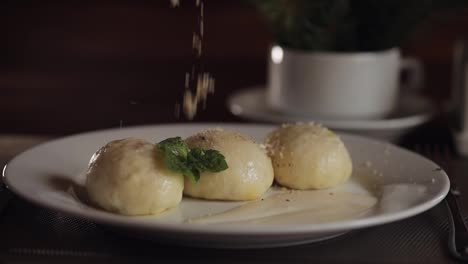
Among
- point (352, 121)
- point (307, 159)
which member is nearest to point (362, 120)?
point (352, 121)

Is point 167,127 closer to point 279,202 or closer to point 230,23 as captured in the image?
point 279,202

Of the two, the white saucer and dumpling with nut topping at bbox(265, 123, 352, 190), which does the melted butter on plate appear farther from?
the white saucer

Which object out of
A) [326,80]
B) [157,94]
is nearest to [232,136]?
[326,80]

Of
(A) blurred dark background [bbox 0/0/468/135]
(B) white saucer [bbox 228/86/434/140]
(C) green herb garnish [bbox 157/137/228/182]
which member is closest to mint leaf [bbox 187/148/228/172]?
(C) green herb garnish [bbox 157/137/228/182]

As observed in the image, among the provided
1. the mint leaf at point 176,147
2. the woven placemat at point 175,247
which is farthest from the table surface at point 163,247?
the mint leaf at point 176,147

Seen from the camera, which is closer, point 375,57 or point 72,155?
point 72,155

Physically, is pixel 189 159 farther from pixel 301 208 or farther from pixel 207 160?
pixel 301 208

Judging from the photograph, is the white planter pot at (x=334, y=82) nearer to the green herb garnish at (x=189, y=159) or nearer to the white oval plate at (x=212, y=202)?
the white oval plate at (x=212, y=202)
